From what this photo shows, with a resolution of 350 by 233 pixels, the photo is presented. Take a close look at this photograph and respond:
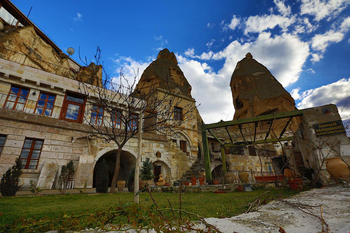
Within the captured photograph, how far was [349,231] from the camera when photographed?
4.66 feet

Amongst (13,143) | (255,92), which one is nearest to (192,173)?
(13,143)

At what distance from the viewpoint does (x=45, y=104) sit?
1138 cm

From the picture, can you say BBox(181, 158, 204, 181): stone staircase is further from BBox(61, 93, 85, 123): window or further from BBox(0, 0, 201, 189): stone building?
BBox(61, 93, 85, 123): window

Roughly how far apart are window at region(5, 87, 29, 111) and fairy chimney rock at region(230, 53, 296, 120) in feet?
103

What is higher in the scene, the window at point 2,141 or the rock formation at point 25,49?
the rock formation at point 25,49

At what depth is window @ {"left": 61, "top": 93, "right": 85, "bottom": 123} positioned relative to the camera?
11829mm

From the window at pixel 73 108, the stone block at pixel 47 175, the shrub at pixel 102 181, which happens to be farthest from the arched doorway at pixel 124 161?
the shrub at pixel 102 181

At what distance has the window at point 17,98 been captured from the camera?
10320 millimetres

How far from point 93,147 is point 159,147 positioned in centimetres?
475

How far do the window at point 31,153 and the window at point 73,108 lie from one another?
2.64 metres

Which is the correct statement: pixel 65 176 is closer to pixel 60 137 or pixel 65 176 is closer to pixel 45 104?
pixel 60 137

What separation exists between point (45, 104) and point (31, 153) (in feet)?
12.3

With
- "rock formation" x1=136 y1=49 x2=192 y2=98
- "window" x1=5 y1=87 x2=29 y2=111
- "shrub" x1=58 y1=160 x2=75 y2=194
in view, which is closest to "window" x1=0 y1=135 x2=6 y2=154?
"window" x1=5 y1=87 x2=29 y2=111

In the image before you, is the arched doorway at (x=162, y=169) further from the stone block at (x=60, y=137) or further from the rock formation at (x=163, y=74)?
the rock formation at (x=163, y=74)
